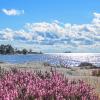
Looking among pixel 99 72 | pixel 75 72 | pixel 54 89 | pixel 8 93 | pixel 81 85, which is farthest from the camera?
pixel 99 72

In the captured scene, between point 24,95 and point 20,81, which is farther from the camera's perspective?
point 20,81

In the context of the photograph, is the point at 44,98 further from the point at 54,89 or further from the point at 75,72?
the point at 75,72

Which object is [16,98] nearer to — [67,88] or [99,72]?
[67,88]

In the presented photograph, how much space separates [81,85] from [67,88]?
679mm

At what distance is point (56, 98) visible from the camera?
10359 millimetres

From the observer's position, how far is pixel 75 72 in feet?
78.1

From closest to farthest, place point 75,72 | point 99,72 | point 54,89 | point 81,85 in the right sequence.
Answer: point 54,89 < point 81,85 < point 75,72 < point 99,72

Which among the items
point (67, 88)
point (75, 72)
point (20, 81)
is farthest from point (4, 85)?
point (75, 72)

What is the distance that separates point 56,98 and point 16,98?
968mm

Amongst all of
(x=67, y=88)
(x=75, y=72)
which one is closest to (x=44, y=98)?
(x=67, y=88)

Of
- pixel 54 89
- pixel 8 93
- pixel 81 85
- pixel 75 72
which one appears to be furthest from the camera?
pixel 75 72

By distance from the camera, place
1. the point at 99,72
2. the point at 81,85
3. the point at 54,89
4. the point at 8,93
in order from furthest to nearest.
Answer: the point at 99,72 → the point at 81,85 → the point at 54,89 → the point at 8,93

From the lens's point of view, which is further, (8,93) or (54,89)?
(54,89)

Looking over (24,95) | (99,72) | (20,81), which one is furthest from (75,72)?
(24,95)
